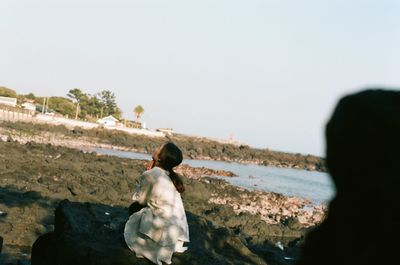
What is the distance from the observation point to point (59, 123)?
59.4 m

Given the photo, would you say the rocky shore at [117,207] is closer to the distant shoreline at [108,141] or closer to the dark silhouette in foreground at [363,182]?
the dark silhouette in foreground at [363,182]

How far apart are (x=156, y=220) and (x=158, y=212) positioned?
8 cm

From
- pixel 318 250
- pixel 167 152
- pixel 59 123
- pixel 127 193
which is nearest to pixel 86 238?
pixel 167 152

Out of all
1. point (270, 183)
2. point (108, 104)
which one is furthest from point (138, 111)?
point (270, 183)

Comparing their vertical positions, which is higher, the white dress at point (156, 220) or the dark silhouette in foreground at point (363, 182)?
the dark silhouette in foreground at point (363, 182)

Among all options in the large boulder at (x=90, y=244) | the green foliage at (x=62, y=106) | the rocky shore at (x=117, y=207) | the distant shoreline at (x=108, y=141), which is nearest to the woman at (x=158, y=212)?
the large boulder at (x=90, y=244)

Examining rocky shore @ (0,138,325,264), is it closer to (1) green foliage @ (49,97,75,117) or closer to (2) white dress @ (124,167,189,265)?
(2) white dress @ (124,167,189,265)

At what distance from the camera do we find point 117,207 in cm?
1067

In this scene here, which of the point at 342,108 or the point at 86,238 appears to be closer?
the point at 342,108

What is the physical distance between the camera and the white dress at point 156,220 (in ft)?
15.6

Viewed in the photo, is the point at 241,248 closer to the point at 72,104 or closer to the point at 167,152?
the point at 167,152

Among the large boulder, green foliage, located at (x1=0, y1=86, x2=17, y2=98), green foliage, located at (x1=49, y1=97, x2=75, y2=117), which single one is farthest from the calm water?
green foliage, located at (x1=0, y1=86, x2=17, y2=98)

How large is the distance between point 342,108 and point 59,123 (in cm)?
6067

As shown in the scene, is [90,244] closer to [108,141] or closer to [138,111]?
[108,141]
